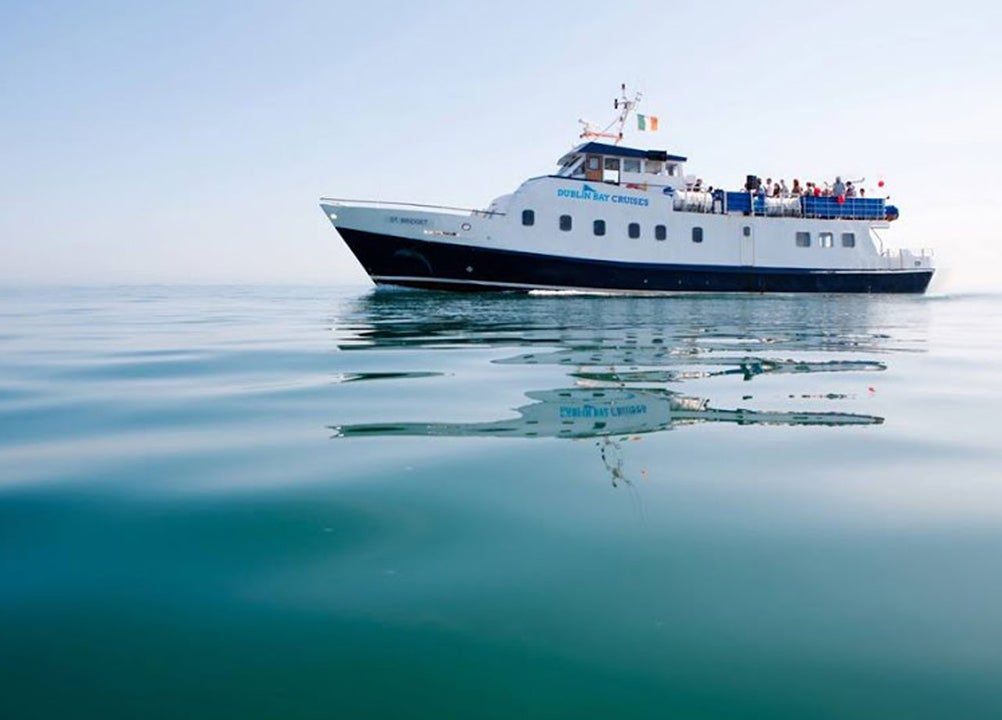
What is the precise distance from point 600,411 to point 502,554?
2475mm

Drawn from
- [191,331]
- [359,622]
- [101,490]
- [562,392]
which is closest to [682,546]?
[359,622]

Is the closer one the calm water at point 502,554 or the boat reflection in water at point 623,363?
the calm water at point 502,554

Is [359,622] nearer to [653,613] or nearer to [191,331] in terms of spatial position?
[653,613]

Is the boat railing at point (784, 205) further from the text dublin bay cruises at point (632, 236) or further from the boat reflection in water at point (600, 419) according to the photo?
the boat reflection in water at point (600, 419)

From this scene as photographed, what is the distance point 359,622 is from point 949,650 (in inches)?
58.1

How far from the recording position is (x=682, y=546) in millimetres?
2416

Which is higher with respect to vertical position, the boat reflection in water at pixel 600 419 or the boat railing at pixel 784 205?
the boat railing at pixel 784 205

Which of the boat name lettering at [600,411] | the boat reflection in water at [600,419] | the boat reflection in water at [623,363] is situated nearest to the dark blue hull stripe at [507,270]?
the boat reflection in water at [623,363]

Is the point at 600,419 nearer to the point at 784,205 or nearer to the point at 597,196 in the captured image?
the point at 597,196

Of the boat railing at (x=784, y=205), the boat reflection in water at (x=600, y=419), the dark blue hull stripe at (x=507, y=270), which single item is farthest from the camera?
the boat railing at (x=784, y=205)

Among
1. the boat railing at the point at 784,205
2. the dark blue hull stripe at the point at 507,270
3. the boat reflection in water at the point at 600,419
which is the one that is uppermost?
the boat railing at the point at 784,205

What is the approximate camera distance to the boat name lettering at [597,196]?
25953mm

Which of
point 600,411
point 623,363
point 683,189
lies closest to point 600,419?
point 600,411

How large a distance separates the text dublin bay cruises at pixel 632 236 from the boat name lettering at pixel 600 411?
809 inches
